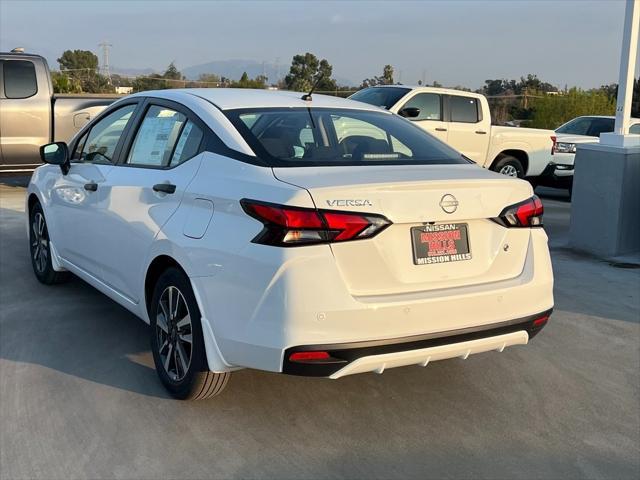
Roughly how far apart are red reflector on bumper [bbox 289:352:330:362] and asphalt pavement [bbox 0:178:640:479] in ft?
1.74

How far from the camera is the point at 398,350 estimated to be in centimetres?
349

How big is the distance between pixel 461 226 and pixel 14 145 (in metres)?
10.3

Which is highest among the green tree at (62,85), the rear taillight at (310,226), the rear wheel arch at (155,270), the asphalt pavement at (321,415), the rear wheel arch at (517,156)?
the green tree at (62,85)

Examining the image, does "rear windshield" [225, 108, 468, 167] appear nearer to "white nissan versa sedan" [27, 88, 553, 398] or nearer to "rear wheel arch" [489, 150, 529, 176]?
"white nissan versa sedan" [27, 88, 553, 398]

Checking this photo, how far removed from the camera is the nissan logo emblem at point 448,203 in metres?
3.56

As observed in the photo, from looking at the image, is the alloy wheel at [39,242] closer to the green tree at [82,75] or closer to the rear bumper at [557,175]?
the rear bumper at [557,175]

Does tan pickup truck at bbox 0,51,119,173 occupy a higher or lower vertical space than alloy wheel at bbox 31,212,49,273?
higher

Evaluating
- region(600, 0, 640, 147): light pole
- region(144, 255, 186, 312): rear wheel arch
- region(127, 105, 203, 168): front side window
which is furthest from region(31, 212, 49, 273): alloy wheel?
region(600, 0, 640, 147): light pole

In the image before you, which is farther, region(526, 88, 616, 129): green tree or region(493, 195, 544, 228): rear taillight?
region(526, 88, 616, 129): green tree

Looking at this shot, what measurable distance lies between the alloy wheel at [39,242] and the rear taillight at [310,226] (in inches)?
140

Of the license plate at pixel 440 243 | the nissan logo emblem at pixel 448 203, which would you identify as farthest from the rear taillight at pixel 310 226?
the nissan logo emblem at pixel 448 203

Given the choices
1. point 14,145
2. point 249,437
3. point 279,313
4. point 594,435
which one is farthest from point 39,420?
point 14,145

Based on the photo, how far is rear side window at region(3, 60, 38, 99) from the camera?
12023 mm

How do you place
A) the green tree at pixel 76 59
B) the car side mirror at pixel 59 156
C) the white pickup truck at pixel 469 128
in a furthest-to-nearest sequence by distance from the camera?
the green tree at pixel 76 59
the white pickup truck at pixel 469 128
the car side mirror at pixel 59 156
